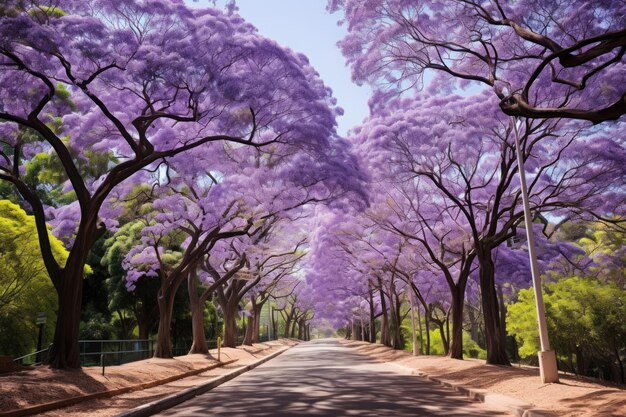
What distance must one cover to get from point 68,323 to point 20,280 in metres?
11.3

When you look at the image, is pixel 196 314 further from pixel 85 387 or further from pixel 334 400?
pixel 334 400

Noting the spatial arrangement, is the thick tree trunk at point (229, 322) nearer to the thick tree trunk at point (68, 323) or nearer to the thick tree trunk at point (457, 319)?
the thick tree trunk at point (457, 319)

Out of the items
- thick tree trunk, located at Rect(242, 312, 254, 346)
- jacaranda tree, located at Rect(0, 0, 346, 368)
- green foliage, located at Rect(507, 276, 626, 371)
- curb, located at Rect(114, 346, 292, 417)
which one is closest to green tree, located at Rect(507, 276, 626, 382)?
green foliage, located at Rect(507, 276, 626, 371)

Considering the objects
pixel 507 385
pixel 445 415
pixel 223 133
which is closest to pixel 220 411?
A: pixel 445 415

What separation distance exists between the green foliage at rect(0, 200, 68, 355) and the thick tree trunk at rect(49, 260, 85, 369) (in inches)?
391

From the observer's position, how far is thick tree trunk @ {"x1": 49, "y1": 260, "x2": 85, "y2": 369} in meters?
15.5

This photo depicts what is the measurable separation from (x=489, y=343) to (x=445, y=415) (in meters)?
11.2

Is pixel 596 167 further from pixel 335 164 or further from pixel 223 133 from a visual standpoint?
pixel 223 133

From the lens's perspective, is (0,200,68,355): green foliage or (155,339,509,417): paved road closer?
(155,339,509,417): paved road

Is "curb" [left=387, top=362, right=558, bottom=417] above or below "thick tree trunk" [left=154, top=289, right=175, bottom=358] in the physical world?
below

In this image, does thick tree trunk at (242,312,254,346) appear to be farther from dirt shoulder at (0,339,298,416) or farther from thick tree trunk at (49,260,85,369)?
thick tree trunk at (49,260,85,369)

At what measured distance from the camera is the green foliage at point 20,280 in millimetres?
24531

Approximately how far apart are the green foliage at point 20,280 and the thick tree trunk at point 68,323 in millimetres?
9942

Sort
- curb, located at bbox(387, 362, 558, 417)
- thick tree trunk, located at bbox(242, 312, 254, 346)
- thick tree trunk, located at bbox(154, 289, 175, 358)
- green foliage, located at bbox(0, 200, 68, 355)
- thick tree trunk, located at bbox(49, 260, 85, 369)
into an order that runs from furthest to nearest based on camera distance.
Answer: thick tree trunk, located at bbox(242, 312, 254, 346)
thick tree trunk, located at bbox(154, 289, 175, 358)
green foliage, located at bbox(0, 200, 68, 355)
thick tree trunk, located at bbox(49, 260, 85, 369)
curb, located at bbox(387, 362, 558, 417)
